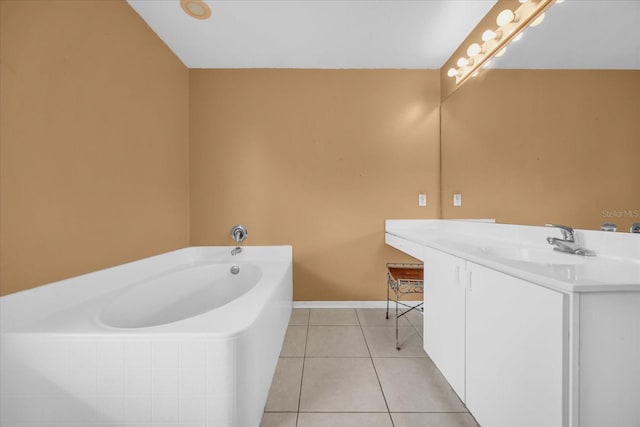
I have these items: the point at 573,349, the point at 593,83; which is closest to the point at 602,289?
the point at 573,349

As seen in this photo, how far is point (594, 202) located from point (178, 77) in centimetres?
283

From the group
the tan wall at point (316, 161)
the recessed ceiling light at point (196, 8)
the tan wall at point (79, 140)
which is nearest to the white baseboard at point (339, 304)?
the tan wall at point (316, 161)

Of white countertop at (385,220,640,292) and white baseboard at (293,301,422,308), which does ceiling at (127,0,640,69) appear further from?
white baseboard at (293,301,422,308)

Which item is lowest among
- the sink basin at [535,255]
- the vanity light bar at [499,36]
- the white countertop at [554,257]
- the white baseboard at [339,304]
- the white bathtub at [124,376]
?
the white baseboard at [339,304]

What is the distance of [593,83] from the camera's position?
3.31 ft

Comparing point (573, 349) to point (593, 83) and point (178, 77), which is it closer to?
point (593, 83)

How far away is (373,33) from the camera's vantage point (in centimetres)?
183

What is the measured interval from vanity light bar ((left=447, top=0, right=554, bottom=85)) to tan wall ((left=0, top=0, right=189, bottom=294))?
2.31 meters

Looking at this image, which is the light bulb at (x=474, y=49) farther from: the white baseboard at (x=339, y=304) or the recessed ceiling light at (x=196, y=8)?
the white baseboard at (x=339, y=304)

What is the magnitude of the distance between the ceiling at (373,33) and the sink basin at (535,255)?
2.39ft

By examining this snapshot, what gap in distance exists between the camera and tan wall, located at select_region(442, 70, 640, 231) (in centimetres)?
92

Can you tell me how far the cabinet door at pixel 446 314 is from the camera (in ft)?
3.46

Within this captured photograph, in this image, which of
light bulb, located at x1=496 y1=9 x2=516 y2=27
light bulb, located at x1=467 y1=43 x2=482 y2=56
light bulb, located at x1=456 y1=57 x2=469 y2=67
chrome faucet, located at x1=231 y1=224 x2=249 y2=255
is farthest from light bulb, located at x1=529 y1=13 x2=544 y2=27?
chrome faucet, located at x1=231 y1=224 x2=249 y2=255

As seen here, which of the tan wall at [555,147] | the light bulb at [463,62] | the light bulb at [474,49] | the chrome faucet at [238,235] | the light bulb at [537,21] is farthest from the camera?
the chrome faucet at [238,235]
